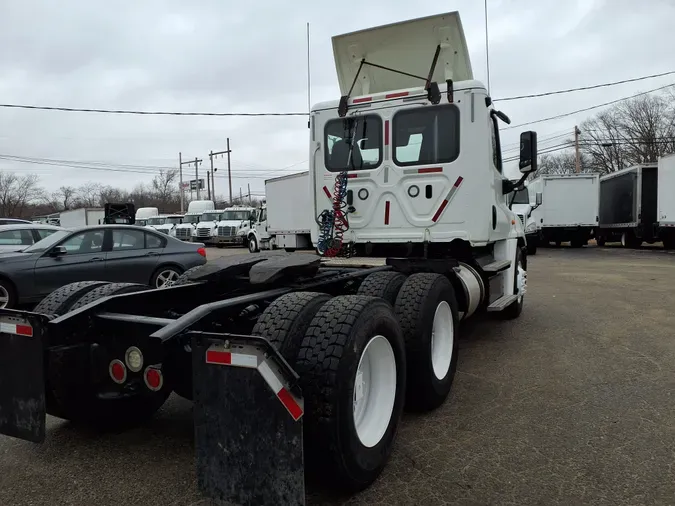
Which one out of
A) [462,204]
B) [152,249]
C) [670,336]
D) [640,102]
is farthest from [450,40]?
[640,102]

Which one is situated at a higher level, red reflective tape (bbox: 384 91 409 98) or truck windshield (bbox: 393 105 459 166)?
red reflective tape (bbox: 384 91 409 98)

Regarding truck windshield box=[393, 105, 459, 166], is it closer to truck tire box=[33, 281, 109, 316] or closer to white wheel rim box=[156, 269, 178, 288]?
truck tire box=[33, 281, 109, 316]

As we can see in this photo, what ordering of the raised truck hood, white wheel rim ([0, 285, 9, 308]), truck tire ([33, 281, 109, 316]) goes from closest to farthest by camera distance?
truck tire ([33, 281, 109, 316]) → the raised truck hood → white wheel rim ([0, 285, 9, 308])

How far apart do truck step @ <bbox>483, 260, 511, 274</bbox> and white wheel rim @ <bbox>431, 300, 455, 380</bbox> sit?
1.38 m

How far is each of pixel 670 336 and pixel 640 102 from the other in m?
50.8

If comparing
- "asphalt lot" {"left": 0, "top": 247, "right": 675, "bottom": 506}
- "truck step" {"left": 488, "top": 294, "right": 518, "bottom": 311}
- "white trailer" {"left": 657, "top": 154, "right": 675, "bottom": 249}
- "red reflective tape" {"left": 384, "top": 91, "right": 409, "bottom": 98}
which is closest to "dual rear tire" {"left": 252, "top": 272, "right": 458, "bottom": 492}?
"asphalt lot" {"left": 0, "top": 247, "right": 675, "bottom": 506}

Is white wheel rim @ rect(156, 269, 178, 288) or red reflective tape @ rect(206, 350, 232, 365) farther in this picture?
white wheel rim @ rect(156, 269, 178, 288)

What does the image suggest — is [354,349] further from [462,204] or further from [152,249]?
[152,249]

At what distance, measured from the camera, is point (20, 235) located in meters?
10.1

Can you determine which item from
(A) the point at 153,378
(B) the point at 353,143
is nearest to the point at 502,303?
(B) the point at 353,143

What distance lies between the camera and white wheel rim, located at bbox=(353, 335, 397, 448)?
2.97 metres

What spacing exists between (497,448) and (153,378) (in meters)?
2.18

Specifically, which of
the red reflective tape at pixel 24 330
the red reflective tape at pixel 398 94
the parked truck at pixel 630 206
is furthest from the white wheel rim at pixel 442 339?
the parked truck at pixel 630 206

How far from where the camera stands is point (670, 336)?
6289mm
